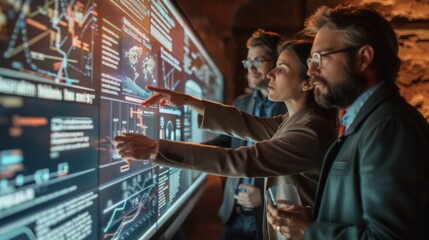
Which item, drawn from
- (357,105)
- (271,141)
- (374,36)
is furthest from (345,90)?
(271,141)

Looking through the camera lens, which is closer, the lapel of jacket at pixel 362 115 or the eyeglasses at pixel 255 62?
the lapel of jacket at pixel 362 115

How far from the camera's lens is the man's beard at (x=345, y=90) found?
105 centimetres

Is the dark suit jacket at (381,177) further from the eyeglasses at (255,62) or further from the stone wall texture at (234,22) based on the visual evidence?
the stone wall texture at (234,22)

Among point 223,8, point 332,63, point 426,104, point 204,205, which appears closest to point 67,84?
point 332,63

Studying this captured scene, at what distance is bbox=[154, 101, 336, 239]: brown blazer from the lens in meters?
1.13

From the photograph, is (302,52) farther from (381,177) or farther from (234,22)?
(234,22)

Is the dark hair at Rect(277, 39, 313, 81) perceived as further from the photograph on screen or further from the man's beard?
the photograph on screen

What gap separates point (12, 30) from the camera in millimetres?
667

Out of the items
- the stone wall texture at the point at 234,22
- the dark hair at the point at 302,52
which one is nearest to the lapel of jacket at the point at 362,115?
the dark hair at the point at 302,52

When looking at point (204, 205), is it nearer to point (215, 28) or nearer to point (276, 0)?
point (215, 28)

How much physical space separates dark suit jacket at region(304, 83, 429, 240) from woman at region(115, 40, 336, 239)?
0.24 metres

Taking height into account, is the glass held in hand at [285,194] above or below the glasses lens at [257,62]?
below

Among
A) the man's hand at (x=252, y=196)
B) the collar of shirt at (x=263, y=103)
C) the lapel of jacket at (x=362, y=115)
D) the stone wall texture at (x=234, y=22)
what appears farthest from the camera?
the stone wall texture at (x=234, y=22)

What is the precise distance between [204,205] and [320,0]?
11.1ft
